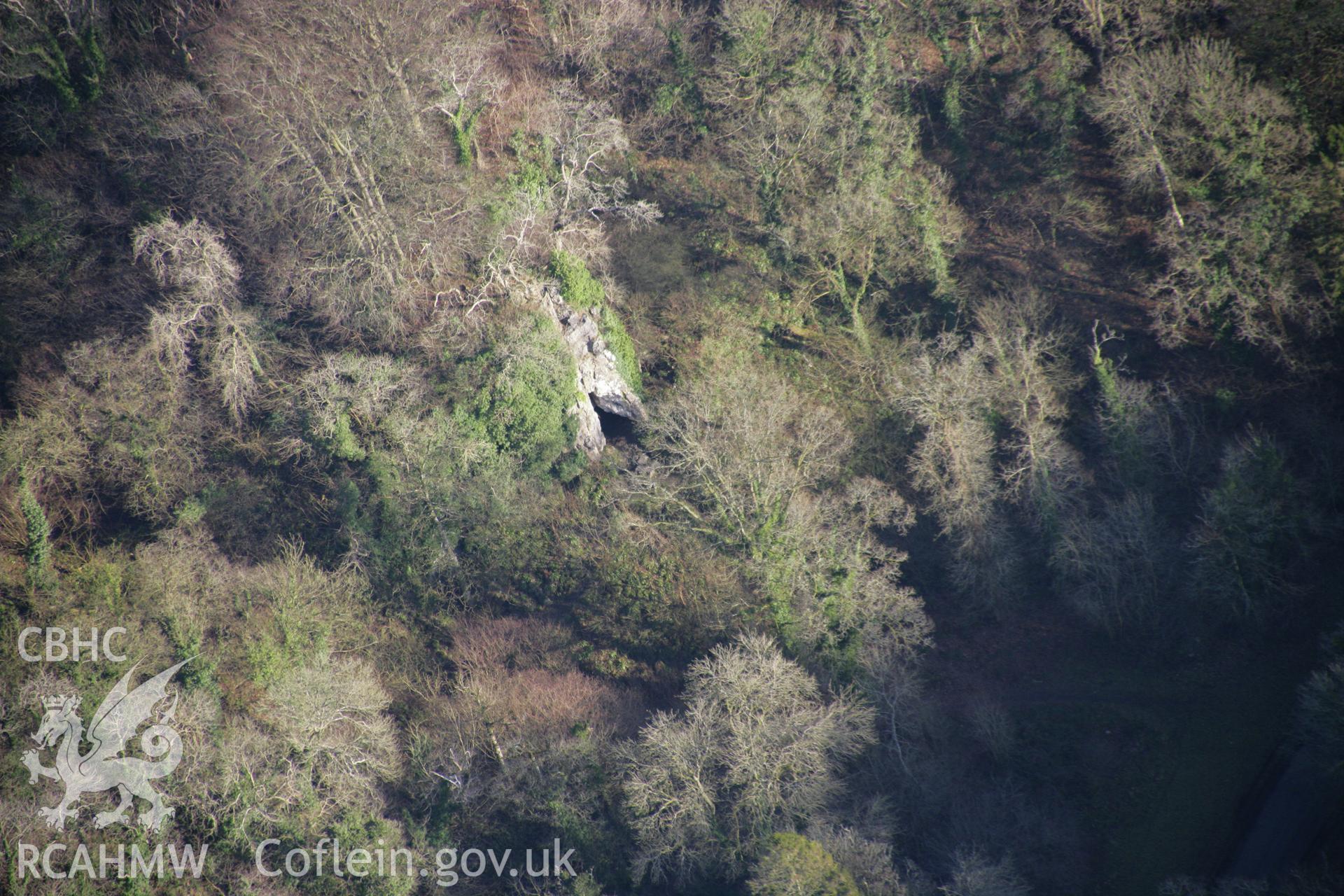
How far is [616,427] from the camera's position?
35.3 metres

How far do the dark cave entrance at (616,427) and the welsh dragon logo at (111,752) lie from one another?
671 inches

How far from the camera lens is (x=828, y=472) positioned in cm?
3428

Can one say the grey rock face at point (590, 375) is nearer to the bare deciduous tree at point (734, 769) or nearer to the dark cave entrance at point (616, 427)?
the dark cave entrance at point (616, 427)

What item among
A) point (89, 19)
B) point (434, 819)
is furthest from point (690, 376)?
point (89, 19)

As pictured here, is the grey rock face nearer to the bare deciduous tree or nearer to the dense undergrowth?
the dense undergrowth

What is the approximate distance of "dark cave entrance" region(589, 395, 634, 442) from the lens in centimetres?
3516

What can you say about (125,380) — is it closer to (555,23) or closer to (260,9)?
(260,9)

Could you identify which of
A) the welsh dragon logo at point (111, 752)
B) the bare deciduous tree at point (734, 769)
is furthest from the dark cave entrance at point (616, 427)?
the welsh dragon logo at point (111, 752)

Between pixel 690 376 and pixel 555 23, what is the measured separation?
16.8 meters

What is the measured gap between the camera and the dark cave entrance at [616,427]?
3516 cm

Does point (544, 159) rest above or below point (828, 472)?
above

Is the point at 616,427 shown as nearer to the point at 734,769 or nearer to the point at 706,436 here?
the point at 706,436

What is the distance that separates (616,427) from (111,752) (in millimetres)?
19463

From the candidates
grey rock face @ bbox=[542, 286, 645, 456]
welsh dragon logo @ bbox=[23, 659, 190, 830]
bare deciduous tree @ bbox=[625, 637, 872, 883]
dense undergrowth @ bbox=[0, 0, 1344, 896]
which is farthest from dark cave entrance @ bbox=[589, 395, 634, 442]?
welsh dragon logo @ bbox=[23, 659, 190, 830]
